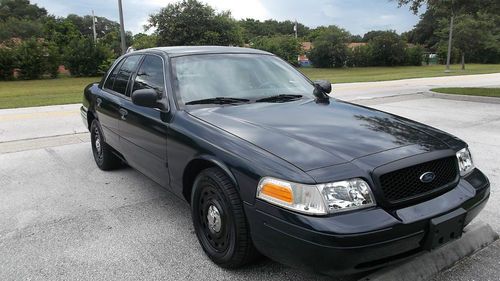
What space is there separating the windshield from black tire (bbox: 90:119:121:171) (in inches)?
74.0

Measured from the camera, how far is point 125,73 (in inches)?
196

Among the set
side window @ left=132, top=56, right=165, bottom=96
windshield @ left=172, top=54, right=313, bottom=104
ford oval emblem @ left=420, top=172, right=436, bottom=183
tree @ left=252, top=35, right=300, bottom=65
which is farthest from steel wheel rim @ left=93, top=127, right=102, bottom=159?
tree @ left=252, top=35, right=300, bottom=65

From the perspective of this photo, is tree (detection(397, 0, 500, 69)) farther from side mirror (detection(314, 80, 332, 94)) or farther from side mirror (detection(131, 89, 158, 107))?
side mirror (detection(131, 89, 158, 107))

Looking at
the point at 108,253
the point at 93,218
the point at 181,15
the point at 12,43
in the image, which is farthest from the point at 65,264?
the point at 12,43

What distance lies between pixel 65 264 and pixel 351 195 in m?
2.19

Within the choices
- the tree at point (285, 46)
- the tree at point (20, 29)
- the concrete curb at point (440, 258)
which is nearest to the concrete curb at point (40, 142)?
the concrete curb at point (440, 258)

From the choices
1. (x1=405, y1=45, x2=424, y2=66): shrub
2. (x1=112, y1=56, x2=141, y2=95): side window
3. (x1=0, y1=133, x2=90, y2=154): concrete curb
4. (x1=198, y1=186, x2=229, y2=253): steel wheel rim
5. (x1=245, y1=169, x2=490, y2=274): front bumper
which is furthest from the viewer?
(x1=405, y1=45, x2=424, y2=66): shrub

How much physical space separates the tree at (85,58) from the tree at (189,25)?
25.3ft

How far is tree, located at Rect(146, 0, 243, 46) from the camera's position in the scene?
3484 cm

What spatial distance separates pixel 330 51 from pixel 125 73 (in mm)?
53651

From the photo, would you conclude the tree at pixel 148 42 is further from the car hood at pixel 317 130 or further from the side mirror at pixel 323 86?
the car hood at pixel 317 130

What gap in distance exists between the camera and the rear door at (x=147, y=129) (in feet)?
12.3

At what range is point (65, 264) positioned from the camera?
326 cm

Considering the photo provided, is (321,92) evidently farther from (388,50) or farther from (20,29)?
(20,29)
